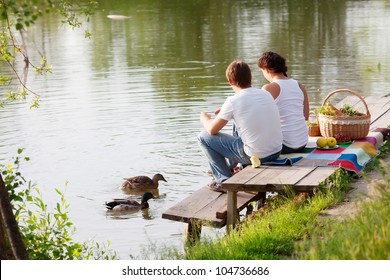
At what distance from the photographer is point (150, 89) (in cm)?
1712

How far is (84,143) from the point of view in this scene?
42.9 ft

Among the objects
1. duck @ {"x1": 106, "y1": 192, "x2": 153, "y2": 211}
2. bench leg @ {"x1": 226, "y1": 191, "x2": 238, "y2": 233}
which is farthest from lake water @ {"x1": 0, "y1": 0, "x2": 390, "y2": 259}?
bench leg @ {"x1": 226, "y1": 191, "x2": 238, "y2": 233}

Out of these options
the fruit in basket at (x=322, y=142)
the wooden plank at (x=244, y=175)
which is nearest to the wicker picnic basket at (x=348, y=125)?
the fruit in basket at (x=322, y=142)

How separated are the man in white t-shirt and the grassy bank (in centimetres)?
47

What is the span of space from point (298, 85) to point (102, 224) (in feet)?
7.99

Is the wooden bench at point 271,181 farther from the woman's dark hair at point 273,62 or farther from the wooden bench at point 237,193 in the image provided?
the woman's dark hair at point 273,62

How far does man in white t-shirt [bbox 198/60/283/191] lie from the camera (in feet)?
27.1

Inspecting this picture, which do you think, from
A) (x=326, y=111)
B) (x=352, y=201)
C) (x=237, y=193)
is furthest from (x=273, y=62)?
(x=352, y=201)

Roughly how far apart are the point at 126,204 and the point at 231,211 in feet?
8.06

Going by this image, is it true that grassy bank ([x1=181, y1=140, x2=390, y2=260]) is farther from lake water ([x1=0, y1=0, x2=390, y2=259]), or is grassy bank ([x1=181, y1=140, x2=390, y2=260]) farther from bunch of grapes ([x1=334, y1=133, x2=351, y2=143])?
lake water ([x1=0, y1=0, x2=390, y2=259])

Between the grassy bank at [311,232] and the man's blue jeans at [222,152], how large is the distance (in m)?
0.46

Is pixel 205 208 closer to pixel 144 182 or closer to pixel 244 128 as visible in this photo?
pixel 244 128

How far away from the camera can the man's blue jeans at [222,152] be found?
8.45 m
